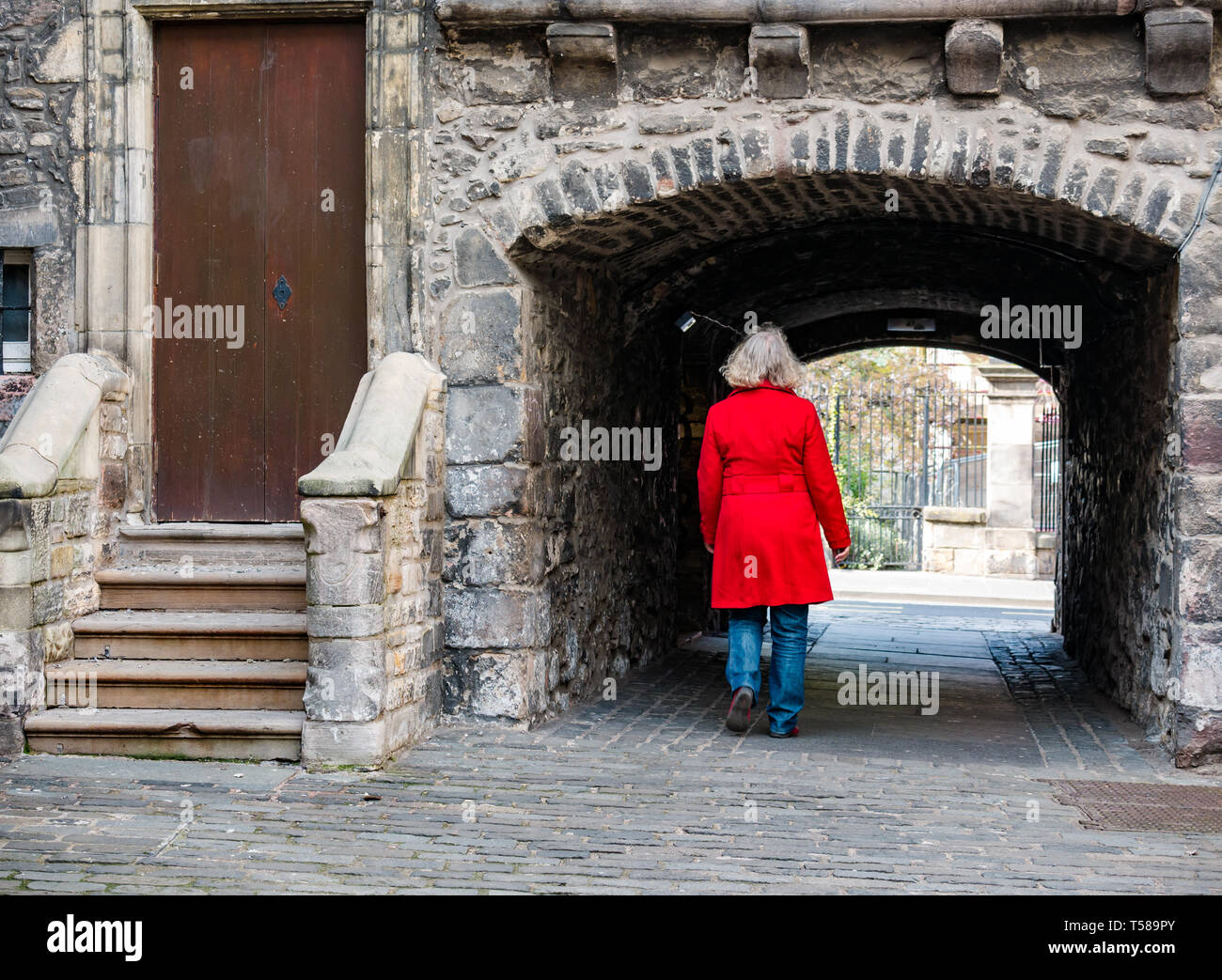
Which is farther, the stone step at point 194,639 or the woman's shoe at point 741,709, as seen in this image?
the woman's shoe at point 741,709

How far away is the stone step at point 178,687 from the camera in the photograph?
18.2 ft

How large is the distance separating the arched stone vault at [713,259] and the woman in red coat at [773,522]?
35.0 inches

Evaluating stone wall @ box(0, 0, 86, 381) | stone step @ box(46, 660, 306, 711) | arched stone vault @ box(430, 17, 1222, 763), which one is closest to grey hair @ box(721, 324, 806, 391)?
arched stone vault @ box(430, 17, 1222, 763)

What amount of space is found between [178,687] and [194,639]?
254 millimetres

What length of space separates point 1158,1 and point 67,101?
504 cm

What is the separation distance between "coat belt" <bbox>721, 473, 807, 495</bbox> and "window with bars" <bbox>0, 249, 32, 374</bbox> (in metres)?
3.63

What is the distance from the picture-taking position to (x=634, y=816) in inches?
178

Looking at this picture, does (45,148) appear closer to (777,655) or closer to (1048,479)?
(777,655)

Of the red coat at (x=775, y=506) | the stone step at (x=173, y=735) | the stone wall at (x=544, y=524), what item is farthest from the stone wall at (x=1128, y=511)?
the stone step at (x=173, y=735)

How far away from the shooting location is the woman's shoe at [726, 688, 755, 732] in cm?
585

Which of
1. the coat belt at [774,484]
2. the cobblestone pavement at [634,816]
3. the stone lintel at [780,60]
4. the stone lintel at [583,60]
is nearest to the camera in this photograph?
the cobblestone pavement at [634,816]

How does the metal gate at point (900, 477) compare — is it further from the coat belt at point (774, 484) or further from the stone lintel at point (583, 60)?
the stone lintel at point (583, 60)

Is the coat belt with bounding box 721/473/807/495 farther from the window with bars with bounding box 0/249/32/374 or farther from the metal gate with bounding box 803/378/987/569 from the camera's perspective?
the metal gate with bounding box 803/378/987/569

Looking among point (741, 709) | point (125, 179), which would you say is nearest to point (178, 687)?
point (741, 709)
